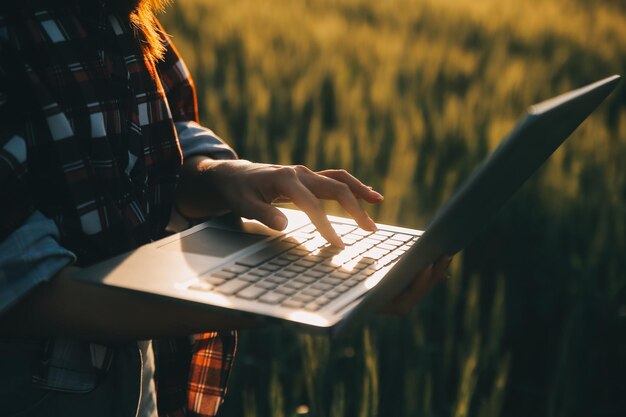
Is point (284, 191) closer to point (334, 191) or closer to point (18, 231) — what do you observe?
point (334, 191)

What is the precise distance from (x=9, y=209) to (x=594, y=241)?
123cm

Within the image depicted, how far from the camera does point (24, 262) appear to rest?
1.77 feet

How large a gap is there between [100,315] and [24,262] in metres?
0.07

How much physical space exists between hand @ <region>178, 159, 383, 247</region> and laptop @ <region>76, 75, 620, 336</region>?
0.03 m

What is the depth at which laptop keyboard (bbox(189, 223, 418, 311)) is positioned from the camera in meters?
0.57

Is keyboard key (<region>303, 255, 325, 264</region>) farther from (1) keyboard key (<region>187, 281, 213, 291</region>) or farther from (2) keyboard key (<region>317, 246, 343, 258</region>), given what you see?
(1) keyboard key (<region>187, 281, 213, 291</region>)

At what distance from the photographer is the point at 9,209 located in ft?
1.78

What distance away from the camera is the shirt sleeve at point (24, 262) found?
1.76 feet

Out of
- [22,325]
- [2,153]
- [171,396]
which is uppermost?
[2,153]

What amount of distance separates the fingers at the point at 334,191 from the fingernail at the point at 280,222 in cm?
5

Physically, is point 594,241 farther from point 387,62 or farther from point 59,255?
point 387,62

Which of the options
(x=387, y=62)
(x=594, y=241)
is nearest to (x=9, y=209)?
→ (x=594, y=241)

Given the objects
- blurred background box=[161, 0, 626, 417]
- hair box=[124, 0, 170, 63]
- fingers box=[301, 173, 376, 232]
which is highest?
hair box=[124, 0, 170, 63]

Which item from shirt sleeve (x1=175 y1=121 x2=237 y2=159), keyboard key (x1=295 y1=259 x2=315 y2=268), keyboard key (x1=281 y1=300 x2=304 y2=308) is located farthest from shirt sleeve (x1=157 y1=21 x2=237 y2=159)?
keyboard key (x1=281 y1=300 x2=304 y2=308)
